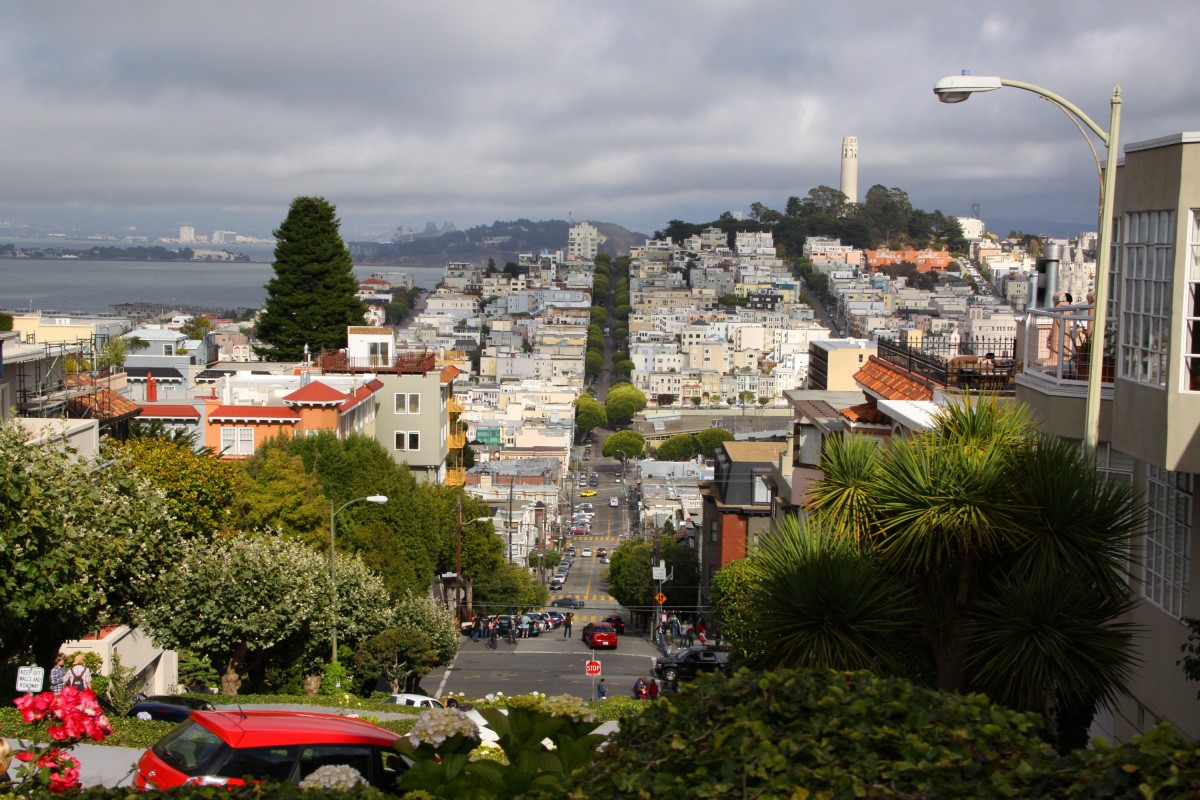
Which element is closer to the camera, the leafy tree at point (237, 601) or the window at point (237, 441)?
the leafy tree at point (237, 601)

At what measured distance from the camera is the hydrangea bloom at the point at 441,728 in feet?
19.7

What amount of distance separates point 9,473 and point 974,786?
10.9m

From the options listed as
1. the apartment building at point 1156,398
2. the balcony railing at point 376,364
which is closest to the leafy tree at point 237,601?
the apartment building at point 1156,398

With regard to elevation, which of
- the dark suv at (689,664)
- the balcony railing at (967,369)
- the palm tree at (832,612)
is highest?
the balcony railing at (967,369)

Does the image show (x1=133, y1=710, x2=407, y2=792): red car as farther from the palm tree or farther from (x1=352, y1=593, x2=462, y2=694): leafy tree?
(x1=352, y1=593, x2=462, y2=694): leafy tree

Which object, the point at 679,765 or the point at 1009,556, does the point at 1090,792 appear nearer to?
the point at 679,765

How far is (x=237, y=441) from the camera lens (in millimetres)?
31609

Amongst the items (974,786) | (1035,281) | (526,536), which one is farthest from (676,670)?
(526,536)

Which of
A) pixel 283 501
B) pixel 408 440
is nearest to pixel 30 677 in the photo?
pixel 283 501

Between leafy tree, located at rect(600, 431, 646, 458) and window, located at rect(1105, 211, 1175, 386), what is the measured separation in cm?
18311

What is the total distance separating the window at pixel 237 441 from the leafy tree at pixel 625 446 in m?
161

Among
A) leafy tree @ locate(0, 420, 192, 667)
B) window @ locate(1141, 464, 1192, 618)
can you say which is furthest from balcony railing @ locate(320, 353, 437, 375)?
window @ locate(1141, 464, 1192, 618)

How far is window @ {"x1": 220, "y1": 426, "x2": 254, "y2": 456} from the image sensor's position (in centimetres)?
3144

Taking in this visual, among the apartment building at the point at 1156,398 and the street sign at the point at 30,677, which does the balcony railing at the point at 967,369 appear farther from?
the street sign at the point at 30,677
